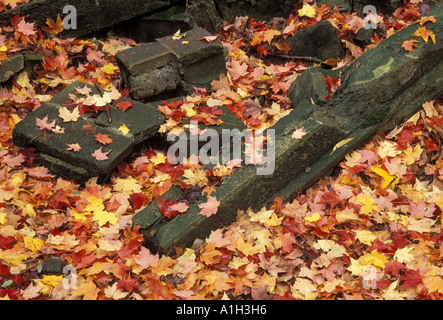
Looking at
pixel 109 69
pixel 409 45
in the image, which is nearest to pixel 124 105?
pixel 109 69

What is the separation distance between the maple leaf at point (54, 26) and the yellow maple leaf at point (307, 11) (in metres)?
3.09

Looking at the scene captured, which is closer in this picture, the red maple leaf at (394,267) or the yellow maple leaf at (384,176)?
the red maple leaf at (394,267)

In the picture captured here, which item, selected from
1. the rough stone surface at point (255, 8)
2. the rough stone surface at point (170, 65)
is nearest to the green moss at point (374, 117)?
the rough stone surface at point (170, 65)

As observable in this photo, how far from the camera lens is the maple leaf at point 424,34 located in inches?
159

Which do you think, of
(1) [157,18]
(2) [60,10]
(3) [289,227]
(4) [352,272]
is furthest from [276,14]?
(4) [352,272]

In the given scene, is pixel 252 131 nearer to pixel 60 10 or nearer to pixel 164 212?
pixel 164 212

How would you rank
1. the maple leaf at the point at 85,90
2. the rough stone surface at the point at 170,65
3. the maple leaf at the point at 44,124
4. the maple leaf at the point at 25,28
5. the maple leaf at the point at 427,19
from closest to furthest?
the maple leaf at the point at 44,124
the maple leaf at the point at 427,19
the maple leaf at the point at 85,90
the rough stone surface at the point at 170,65
the maple leaf at the point at 25,28

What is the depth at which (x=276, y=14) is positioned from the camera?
6.05 m

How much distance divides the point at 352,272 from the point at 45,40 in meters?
4.33

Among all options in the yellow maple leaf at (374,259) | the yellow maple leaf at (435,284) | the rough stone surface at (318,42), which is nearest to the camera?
the yellow maple leaf at (435,284)

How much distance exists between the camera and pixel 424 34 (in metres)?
4.07

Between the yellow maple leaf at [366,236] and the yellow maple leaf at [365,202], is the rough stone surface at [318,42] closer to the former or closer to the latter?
the yellow maple leaf at [365,202]

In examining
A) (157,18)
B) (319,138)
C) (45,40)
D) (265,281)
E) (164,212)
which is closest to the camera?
(265,281)

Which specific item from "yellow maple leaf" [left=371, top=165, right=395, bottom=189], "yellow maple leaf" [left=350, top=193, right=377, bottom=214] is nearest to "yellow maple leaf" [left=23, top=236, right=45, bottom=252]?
"yellow maple leaf" [left=350, top=193, right=377, bottom=214]
